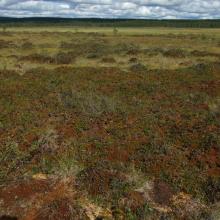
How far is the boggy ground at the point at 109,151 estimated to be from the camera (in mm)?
10000

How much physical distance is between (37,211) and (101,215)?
4.92 feet

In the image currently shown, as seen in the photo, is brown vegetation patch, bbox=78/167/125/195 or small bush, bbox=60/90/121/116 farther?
small bush, bbox=60/90/121/116

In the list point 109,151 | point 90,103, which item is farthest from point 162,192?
point 90,103

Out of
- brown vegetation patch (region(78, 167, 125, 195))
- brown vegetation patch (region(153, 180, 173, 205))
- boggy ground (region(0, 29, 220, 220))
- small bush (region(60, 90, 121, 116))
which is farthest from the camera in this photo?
small bush (region(60, 90, 121, 116))

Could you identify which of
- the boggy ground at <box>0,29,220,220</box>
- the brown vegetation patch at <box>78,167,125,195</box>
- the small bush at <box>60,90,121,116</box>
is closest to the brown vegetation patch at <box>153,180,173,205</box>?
the boggy ground at <box>0,29,220,220</box>

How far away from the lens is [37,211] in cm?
966

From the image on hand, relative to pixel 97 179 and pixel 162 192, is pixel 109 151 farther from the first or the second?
pixel 162 192

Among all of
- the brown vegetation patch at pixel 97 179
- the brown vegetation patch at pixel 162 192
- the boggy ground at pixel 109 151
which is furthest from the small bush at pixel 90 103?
the brown vegetation patch at pixel 162 192

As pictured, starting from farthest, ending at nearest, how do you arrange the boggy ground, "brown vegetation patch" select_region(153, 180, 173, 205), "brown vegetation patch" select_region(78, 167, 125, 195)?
"brown vegetation patch" select_region(78, 167, 125, 195) → "brown vegetation patch" select_region(153, 180, 173, 205) → the boggy ground

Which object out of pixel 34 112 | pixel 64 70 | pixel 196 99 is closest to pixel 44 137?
pixel 34 112

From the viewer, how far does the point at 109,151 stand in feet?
41.3

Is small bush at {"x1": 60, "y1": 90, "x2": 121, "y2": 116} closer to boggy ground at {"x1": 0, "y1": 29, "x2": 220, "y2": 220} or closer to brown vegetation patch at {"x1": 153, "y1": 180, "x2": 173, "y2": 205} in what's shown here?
boggy ground at {"x1": 0, "y1": 29, "x2": 220, "y2": 220}

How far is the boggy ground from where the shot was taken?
1000 centimetres

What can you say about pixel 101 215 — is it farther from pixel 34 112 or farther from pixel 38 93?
pixel 38 93
